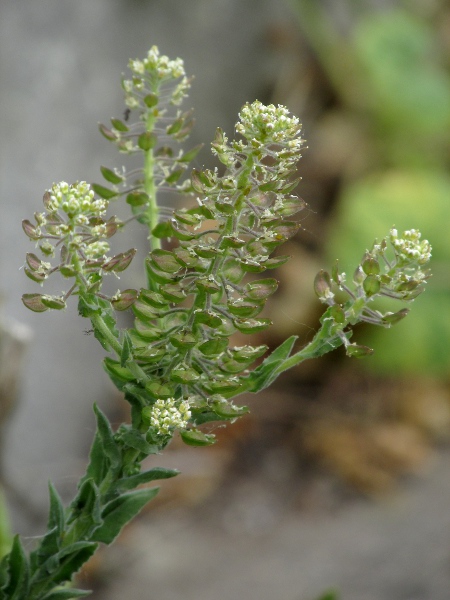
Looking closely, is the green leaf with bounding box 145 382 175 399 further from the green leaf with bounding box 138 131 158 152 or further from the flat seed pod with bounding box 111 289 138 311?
the green leaf with bounding box 138 131 158 152

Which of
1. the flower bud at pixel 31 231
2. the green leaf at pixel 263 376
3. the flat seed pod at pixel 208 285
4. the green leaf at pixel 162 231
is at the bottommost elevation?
the green leaf at pixel 263 376

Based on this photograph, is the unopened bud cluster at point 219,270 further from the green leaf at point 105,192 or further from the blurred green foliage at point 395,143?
the blurred green foliage at point 395,143

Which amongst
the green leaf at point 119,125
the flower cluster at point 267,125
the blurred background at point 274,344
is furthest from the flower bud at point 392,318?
the blurred background at point 274,344

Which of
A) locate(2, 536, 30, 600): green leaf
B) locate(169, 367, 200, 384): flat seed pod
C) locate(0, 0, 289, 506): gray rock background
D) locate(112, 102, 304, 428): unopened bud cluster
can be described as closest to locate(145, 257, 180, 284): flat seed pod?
locate(112, 102, 304, 428): unopened bud cluster

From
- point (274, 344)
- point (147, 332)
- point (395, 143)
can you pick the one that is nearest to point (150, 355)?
point (147, 332)

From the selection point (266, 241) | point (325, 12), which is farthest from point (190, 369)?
point (325, 12)

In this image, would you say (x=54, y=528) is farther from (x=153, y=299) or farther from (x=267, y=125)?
(x=267, y=125)

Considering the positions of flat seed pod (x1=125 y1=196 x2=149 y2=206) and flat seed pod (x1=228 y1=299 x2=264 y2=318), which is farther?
flat seed pod (x1=125 y1=196 x2=149 y2=206)

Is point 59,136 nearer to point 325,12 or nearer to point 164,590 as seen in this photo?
point 164,590
